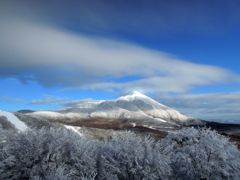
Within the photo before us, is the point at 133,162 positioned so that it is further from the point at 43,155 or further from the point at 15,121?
the point at 15,121

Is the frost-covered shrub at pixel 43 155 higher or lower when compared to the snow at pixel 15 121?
lower

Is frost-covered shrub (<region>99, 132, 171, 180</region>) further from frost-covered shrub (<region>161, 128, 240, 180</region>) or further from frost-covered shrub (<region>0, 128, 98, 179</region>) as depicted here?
frost-covered shrub (<region>161, 128, 240, 180</region>)

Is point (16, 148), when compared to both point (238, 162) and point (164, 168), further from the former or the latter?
point (238, 162)

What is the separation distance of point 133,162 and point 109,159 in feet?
10.8

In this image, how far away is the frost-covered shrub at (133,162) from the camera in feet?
138

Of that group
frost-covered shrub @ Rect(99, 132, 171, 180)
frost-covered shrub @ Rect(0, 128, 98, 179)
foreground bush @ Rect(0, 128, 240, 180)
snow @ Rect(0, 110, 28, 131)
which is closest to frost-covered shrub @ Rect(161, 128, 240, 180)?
foreground bush @ Rect(0, 128, 240, 180)

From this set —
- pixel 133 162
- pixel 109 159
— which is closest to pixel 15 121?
pixel 109 159

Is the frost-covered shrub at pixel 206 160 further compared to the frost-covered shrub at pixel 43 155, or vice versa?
the frost-covered shrub at pixel 206 160

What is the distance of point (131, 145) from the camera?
1757 inches

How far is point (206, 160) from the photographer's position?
4906cm

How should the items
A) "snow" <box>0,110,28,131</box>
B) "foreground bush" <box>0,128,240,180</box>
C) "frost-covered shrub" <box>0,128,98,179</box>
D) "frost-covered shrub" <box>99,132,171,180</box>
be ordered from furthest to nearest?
1. "snow" <box>0,110,28,131</box>
2. "frost-covered shrub" <box>99,132,171,180</box>
3. "foreground bush" <box>0,128,240,180</box>
4. "frost-covered shrub" <box>0,128,98,179</box>

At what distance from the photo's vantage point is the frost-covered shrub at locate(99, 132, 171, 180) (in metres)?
42.1

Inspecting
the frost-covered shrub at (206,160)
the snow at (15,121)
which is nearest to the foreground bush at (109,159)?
the frost-covered shrub at (206,160)

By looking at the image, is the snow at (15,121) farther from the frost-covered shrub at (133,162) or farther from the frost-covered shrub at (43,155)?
the frost-covered shrub at (133,162)
